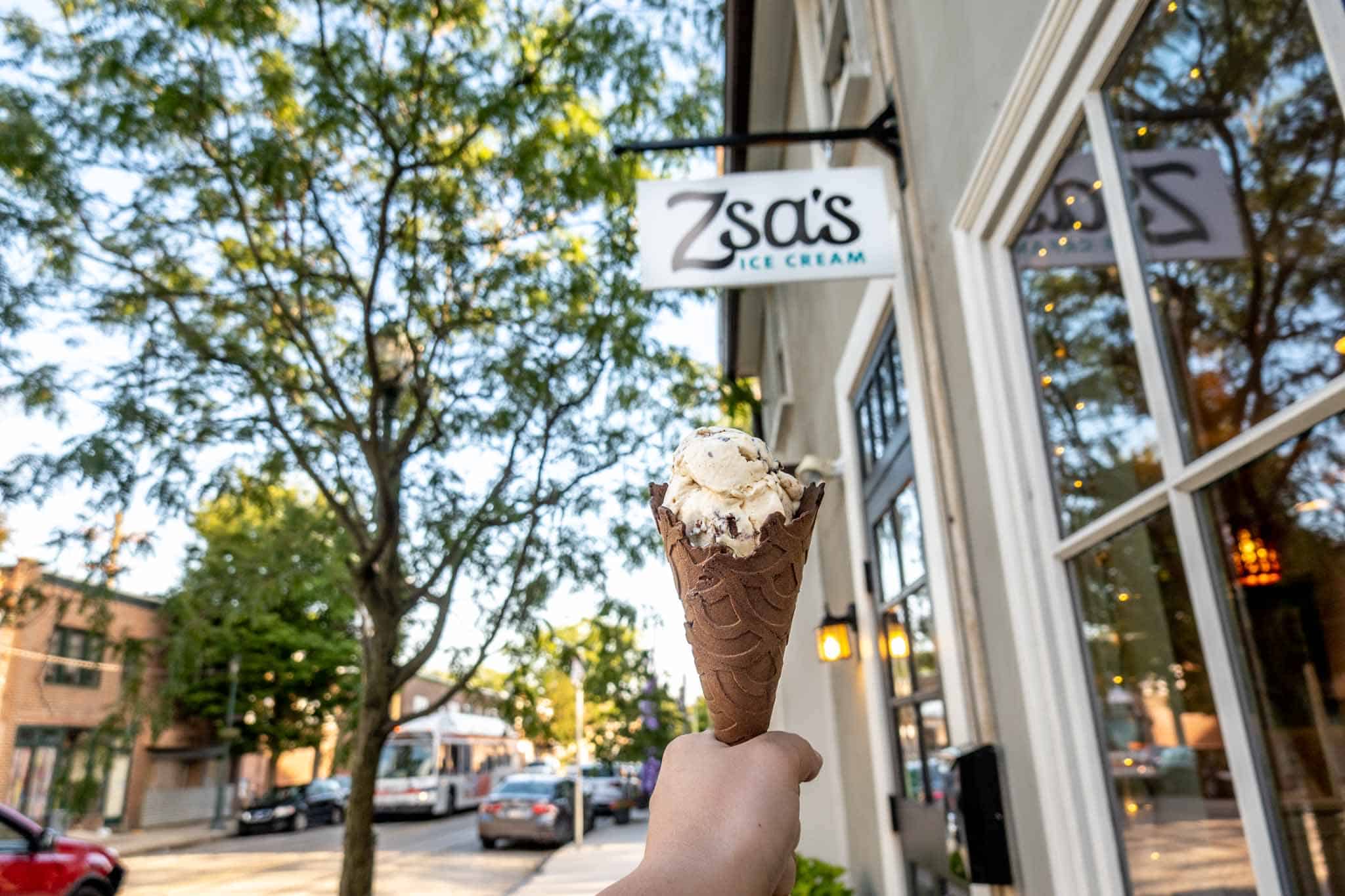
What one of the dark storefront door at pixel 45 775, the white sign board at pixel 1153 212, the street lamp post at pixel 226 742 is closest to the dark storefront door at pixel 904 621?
the white sign board at pixel 1153 212

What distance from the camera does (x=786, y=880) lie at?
4.02 feet

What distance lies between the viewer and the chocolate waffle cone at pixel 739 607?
1354mm

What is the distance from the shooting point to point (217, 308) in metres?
8.09

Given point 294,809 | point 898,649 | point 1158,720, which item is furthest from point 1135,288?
point 294,809

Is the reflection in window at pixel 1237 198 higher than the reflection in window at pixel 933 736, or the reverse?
the reflection in window at pixel 1237 198

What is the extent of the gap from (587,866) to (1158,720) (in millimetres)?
14318

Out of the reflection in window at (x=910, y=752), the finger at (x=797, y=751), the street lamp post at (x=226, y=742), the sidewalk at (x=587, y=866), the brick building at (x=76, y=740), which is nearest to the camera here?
the finger at (x=797, y=751)

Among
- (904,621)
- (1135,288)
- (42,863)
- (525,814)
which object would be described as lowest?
(525,814)

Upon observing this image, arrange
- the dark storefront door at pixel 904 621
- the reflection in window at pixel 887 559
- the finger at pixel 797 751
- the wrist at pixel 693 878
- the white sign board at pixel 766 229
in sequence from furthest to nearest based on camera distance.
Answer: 1. the reflection in window at pixel 887 559
2. the dark storefront door at pixel 904 621
3. the white sign board at pixel 766 229
4. the finger at pixel 797 751
5. the wrist at pixel 693 878

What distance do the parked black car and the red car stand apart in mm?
16791

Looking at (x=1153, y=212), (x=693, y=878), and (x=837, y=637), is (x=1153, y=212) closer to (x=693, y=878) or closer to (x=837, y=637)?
(x=693, y=878)

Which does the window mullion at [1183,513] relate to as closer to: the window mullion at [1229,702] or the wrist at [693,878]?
the window mullion at [1229,702]

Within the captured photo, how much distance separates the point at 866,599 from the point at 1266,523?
140 inches

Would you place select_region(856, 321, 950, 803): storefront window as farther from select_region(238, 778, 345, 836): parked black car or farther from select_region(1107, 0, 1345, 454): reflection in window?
select_region(238, 778, 345, 836): parked black car
